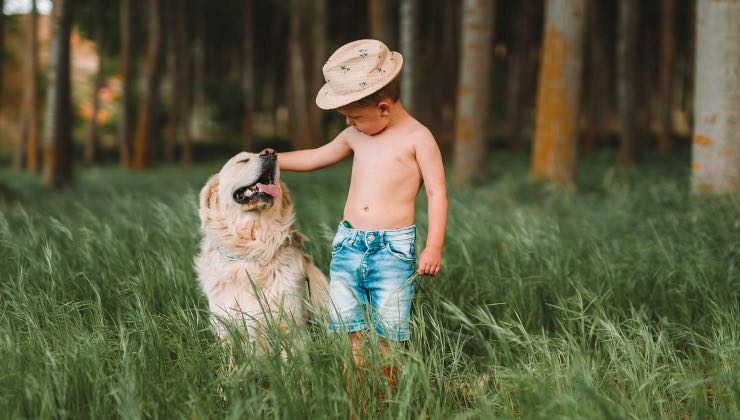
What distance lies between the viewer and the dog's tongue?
3.22m

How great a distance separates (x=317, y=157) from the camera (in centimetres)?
330

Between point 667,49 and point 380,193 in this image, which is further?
point 667,49

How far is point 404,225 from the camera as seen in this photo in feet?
10.0

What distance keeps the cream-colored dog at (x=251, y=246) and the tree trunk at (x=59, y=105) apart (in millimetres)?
8079

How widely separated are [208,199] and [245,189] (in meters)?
0.29

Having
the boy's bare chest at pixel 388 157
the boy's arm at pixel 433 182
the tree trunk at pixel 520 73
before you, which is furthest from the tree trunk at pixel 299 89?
the boy's arm at pixel 433 182

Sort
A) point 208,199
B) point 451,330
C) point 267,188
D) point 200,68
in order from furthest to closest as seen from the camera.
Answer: point 200,68 < point 451,330 < point 208,199 < point 267,188

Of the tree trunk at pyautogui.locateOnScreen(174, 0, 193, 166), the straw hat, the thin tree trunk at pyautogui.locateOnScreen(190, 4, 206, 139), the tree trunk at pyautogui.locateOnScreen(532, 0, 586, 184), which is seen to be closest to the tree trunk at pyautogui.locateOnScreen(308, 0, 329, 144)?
the tree trunk at pyautogui.locateOnScreen(174, 0, 193, 166)

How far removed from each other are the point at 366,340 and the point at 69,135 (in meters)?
9.69

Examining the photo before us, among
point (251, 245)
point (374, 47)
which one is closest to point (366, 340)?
point (251, 245)

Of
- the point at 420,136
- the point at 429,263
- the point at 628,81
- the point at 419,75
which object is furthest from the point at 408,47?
the point at 429,263

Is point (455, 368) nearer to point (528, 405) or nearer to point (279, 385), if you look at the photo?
point (528, 405)

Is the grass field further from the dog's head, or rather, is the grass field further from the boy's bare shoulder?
the boy's bare shoulder

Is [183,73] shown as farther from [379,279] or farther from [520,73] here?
[379,279]
